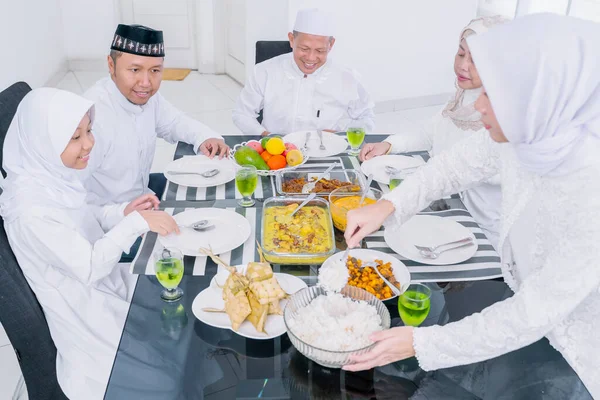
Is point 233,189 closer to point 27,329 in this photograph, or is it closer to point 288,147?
point 288,147

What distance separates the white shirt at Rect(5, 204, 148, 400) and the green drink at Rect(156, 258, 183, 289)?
28 centimetres

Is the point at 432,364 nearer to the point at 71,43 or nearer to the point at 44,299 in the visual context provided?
the point at 44,299

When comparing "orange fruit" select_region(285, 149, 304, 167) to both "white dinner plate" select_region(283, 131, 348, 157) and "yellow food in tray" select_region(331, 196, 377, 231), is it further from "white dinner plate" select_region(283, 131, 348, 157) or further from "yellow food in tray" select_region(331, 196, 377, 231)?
"yellow food in tray" select_region(331, 196, 377, 231)

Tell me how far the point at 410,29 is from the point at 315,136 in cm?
324

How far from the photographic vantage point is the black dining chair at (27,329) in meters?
1.41

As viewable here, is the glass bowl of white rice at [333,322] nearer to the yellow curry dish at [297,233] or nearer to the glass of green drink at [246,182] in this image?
the yellow curry dish at [297,233]

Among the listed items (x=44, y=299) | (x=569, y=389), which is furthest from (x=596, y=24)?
(x=44, y=299)

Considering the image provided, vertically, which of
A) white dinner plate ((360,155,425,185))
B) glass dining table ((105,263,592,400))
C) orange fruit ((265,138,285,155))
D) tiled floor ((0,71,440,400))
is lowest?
tiled floor ((0,71,440,400))

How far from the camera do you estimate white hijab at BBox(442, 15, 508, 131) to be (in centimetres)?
221

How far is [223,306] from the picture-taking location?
1.35m

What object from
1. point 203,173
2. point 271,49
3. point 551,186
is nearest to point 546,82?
point 551,186

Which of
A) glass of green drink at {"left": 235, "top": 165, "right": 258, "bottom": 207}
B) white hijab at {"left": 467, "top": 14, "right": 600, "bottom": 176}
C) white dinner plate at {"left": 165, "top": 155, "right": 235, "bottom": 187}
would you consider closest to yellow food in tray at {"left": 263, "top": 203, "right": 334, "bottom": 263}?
glass of green drink at {"left": 235, "top": 165, "right": 258, "bottom": 207}

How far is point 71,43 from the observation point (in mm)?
6324

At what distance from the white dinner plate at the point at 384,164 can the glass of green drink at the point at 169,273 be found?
3.04 feet
